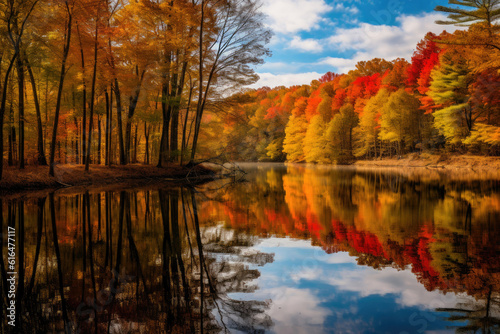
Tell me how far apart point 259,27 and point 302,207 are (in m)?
13.7

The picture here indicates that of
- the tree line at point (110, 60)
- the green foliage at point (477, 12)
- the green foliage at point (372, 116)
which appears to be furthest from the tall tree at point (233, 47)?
the green foliage at point (372, 116)

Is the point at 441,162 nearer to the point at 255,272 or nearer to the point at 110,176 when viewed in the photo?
the point at 110,176

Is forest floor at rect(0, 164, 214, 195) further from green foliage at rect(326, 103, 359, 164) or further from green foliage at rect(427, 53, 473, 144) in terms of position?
green foliage at rect(326, 103, 359, 164)

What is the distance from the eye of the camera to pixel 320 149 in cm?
4288

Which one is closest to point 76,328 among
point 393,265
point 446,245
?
point 393,265

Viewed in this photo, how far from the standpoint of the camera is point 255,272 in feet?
12.2

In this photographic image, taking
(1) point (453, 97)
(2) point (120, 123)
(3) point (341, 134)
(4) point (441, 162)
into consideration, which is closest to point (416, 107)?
(1) point (453, 97)

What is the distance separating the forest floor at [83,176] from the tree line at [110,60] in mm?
538

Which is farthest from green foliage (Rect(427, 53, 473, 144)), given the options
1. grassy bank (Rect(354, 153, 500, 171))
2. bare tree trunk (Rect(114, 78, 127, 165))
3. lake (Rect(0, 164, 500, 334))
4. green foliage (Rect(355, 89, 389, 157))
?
bare tree trunk (Rect(114, 78, 127, 165))

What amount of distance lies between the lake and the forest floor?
6.47m

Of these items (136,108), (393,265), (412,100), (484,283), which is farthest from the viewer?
(412,100)

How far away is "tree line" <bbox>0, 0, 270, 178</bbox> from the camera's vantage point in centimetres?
1309

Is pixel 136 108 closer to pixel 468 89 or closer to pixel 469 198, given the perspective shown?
pixel 469 198

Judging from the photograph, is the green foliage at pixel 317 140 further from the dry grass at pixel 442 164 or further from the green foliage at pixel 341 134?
the dry grass at pixel 442 164
